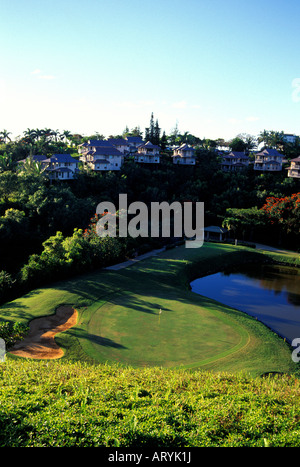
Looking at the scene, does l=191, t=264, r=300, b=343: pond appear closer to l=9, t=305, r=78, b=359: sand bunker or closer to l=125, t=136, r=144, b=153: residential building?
l=9, t=305, r=78, b=359: sand bunker

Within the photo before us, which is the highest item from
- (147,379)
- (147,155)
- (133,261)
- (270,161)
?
→ (147,155)

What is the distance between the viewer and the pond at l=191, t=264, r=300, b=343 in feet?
104

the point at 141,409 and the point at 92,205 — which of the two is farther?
the point at 92,205

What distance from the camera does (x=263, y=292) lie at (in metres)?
39.7

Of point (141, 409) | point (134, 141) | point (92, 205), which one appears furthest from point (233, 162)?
point (141, 409)

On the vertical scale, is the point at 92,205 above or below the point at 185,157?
below

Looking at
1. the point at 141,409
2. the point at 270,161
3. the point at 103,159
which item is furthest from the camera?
the point at 270,161

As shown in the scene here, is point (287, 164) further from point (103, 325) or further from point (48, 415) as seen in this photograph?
point (48, 415)

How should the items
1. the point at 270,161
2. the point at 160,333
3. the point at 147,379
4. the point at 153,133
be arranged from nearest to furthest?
the point at 147,379, the point at 160,333, the point at 270,161, the point at 153,133

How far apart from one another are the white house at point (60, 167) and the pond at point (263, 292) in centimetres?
3714

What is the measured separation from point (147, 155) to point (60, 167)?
2443 cm

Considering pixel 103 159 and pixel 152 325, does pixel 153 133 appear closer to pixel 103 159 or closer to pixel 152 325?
pixel 103 159

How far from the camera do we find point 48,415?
13.2 meters
